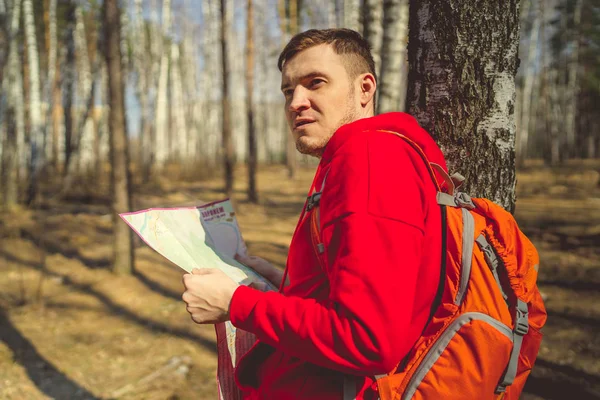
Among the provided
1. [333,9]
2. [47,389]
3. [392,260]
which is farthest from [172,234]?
[333,9]

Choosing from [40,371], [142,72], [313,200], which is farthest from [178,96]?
[313,200]

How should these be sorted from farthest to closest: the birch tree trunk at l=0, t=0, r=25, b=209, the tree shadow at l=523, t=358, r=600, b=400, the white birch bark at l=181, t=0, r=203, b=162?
the white birch bark at l=181, t=0, r=203, b=162 < the birch tree trunk at l=0, t=0, r=25, b=209 < the tree shadow at l=523, t=358, r=600, b=400

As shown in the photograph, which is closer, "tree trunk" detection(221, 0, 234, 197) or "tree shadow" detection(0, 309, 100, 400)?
"tree shadow" detection(0, 309, 100, 400)

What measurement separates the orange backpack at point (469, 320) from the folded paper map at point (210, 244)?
1.50 ft

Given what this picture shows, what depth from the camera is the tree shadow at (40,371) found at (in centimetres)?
379

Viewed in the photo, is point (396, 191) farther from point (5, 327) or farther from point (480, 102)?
point (5, 327)

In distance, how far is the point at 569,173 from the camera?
18828mm

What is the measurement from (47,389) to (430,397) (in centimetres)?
385

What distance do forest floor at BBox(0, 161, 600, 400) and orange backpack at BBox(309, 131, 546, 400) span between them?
2.77m

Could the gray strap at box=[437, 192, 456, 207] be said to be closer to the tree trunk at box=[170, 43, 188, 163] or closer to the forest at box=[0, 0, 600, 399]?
the forest at box=[0, 0, 600, 399]

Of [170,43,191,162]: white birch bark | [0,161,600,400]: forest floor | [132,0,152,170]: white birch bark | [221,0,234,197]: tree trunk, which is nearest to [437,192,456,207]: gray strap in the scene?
[0,161,600,400]: forest floor

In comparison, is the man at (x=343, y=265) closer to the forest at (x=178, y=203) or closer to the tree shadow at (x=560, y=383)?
the forest at (x=178, y=203)

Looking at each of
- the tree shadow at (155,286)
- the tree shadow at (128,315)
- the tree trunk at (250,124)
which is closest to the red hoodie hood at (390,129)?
the tree shadow at (128,315)

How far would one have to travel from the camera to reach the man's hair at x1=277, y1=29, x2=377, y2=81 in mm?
1343
